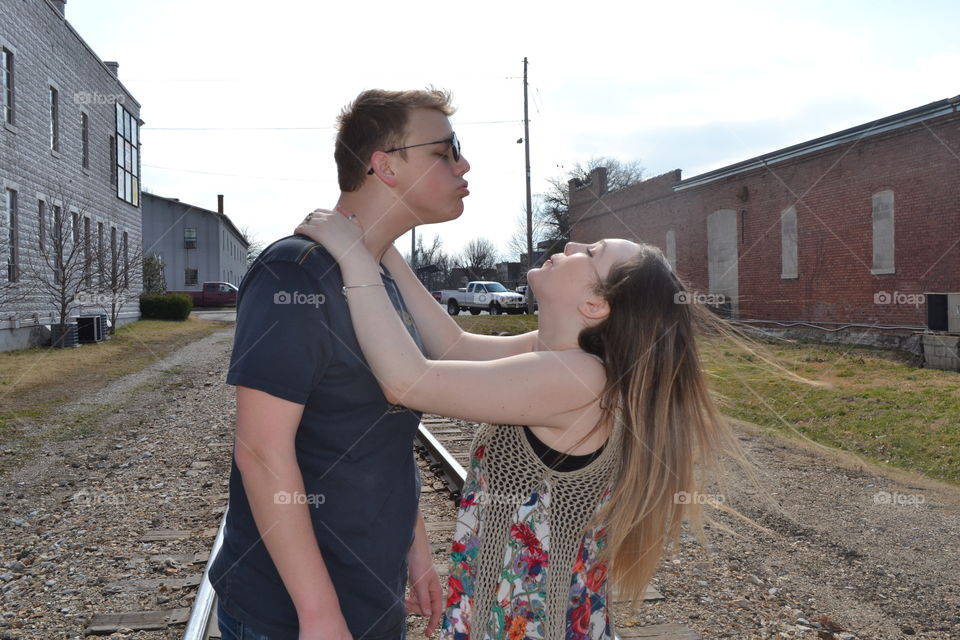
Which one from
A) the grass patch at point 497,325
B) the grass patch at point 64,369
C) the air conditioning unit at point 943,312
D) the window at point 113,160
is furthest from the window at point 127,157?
the air conditioning unit at point 943,312

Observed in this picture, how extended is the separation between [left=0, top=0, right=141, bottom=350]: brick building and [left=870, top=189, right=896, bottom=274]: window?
72.2ft

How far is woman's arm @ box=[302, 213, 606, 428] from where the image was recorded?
1812mm

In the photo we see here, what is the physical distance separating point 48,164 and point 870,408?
22.0 metres

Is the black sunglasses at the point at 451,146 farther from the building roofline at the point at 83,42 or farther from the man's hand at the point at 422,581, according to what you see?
the building roofline at the point at 83,42

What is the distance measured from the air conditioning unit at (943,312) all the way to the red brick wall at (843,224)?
159 inches

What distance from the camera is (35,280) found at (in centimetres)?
2019

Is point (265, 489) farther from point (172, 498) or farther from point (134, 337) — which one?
point (134, 337)

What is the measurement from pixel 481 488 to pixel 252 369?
865 millimetres

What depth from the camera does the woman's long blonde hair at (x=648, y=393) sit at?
2.06 m

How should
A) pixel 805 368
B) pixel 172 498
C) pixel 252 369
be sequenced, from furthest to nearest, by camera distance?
pixel 805 368, pixel 172 498, pixel 252 369

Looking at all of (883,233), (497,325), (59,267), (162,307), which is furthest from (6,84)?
(883,233)

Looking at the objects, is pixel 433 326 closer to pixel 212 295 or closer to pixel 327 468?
pixel 327 468

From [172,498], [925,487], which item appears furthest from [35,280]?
[925,487]

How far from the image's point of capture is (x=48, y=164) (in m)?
21.7
